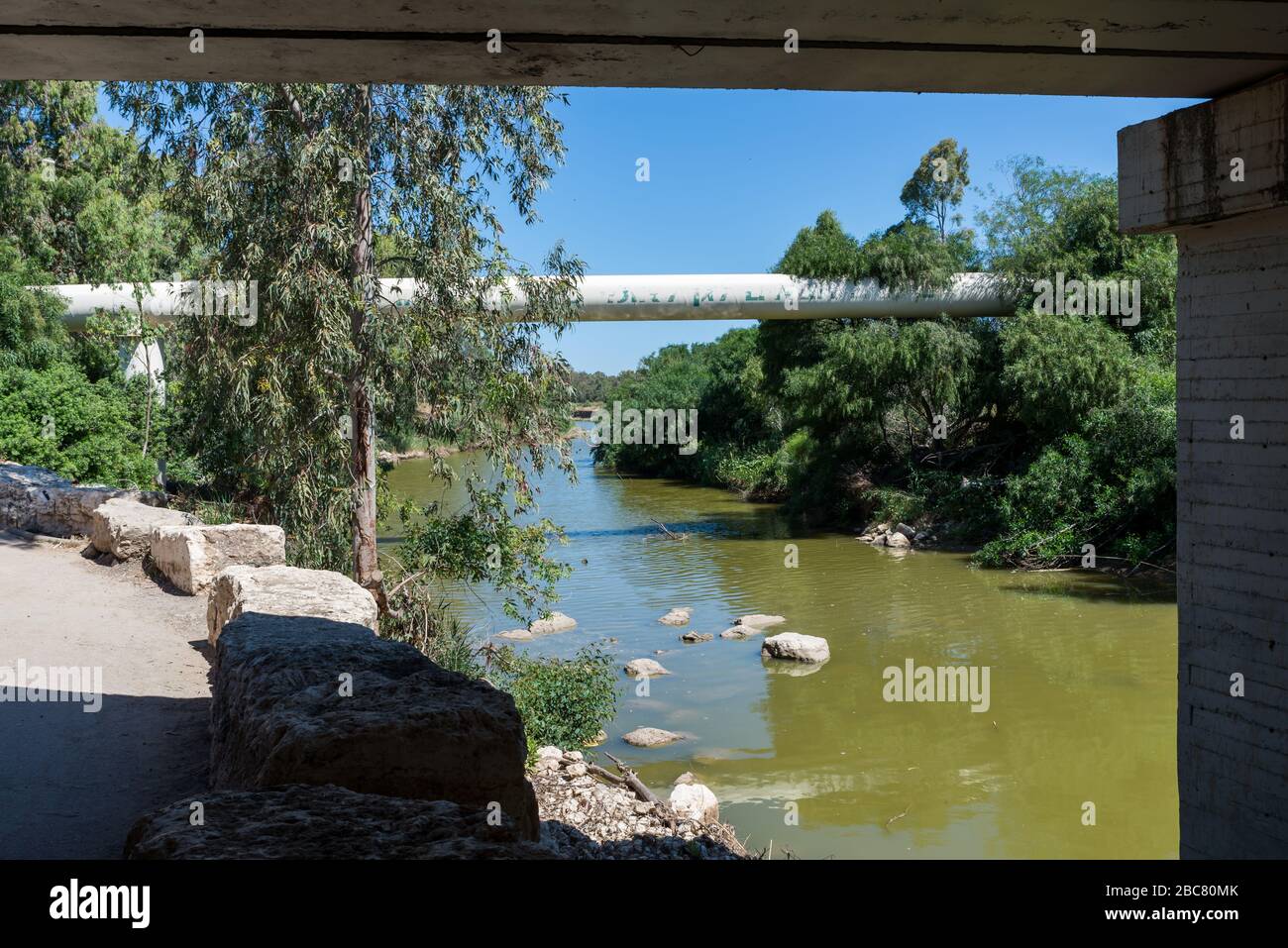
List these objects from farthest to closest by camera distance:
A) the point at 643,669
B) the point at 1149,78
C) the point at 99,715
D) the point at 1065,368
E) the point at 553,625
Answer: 1. the point at 1065,368
2. the point at 553,625
3. the point at 643,669
4. the point at 99,715
5. the point at 1149,78

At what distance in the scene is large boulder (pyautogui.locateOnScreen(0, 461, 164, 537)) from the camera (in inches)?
559

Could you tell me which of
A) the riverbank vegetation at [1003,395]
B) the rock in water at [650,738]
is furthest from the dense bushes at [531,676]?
the riverbank vegetation at [1003,395]

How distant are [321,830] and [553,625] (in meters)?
14.6

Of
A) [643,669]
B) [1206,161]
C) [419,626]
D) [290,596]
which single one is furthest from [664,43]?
[643,669]

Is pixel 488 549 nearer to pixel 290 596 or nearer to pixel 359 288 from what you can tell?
pixel 359 288

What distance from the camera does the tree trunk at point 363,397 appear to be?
42.3 ft

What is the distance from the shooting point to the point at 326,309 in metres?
12.4

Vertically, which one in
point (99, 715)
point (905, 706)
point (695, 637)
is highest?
point (99, 715)

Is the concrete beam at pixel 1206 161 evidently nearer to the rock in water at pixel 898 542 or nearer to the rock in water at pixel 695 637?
the rock in water at pixel 695 637

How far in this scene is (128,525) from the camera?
41.3ft

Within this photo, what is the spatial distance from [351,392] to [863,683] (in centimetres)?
823

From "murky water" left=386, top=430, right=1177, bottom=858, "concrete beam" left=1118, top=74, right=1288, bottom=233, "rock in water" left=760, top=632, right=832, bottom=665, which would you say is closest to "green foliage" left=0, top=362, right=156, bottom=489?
"murky water" left=386, top=430, right=1177, bottom=858

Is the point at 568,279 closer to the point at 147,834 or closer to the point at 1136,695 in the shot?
the point at 1136,695

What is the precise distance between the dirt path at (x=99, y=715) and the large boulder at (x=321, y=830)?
6.60 feet
